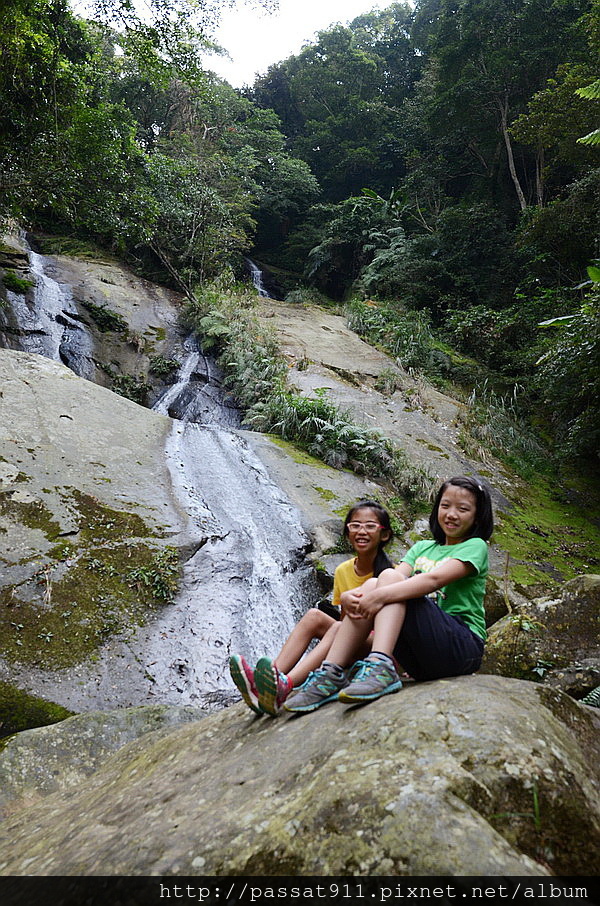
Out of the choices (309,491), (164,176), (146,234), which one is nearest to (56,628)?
(309,491)

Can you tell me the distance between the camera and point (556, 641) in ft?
12.9

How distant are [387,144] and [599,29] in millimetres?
12508

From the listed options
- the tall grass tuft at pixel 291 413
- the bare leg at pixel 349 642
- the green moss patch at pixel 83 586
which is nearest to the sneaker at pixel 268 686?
the bare leg at pixel 349 642

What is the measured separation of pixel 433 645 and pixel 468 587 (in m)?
0.40

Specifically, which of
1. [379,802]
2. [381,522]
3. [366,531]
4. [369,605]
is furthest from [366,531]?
[379,802]

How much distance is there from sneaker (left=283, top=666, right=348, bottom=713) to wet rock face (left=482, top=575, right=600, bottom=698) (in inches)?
82.3

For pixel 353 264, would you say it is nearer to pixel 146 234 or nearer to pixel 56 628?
pixel 146 234

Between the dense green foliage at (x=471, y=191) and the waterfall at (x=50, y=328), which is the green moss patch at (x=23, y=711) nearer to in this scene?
the dense green foliage at (x=471, y=191)

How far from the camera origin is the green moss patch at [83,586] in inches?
164

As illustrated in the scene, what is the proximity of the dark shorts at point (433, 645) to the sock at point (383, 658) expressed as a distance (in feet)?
0.47

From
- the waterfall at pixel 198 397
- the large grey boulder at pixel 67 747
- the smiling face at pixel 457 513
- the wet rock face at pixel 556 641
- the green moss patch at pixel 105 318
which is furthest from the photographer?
the green moss patch at pixel 105 318

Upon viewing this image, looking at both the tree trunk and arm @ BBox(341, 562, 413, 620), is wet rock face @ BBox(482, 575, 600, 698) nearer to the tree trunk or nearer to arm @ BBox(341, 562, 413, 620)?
arm @ BBox(341, 562, 413, 620)

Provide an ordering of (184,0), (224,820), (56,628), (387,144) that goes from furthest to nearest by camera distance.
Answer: (387,144) → (184,0) → (56,628) → (224,820)

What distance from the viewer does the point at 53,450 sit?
6.14 m
